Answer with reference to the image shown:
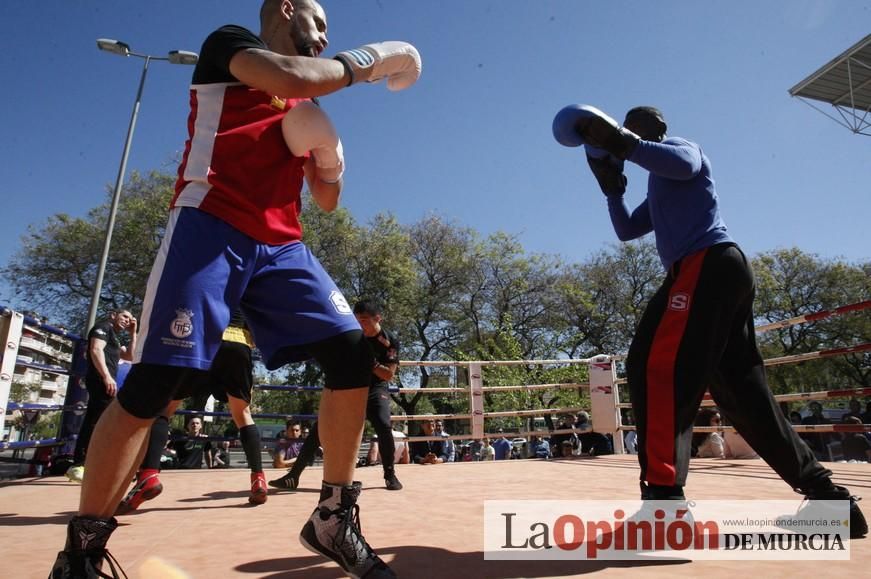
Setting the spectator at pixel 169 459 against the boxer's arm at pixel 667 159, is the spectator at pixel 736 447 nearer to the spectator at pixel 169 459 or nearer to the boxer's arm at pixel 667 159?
the boxer's arm at pixel 667 159

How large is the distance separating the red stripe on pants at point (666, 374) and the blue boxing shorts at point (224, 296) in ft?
3.48

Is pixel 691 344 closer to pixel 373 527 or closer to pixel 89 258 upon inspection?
pixel 373 527

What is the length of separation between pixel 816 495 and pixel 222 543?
218 centimetres

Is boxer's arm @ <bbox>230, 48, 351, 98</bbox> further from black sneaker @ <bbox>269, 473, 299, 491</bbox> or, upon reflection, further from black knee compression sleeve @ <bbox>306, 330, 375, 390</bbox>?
black sneaker @ <bbox>269, 473, 299, 491</bbox>

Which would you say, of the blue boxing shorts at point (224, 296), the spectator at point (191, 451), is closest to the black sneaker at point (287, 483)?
the blue boxing shorts at point (224, 296)

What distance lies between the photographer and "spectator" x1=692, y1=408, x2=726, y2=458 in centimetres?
688

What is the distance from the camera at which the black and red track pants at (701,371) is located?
1.82 m

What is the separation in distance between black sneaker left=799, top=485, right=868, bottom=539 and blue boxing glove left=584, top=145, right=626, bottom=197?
144cm

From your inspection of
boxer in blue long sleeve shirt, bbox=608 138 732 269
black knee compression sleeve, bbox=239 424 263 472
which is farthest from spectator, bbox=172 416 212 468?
boxer in blue long sleeve shirt, bbox=608 138 732 269

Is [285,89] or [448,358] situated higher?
[448,358]

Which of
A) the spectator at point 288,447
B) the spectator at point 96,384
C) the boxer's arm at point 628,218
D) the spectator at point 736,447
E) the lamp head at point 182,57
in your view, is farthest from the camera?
the lamp head at point 182,57

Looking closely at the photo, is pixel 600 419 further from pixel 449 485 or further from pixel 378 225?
pixel 378 225

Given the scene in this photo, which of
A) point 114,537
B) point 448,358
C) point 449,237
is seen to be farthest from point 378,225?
point 114,537

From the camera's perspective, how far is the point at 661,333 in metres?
1.93
